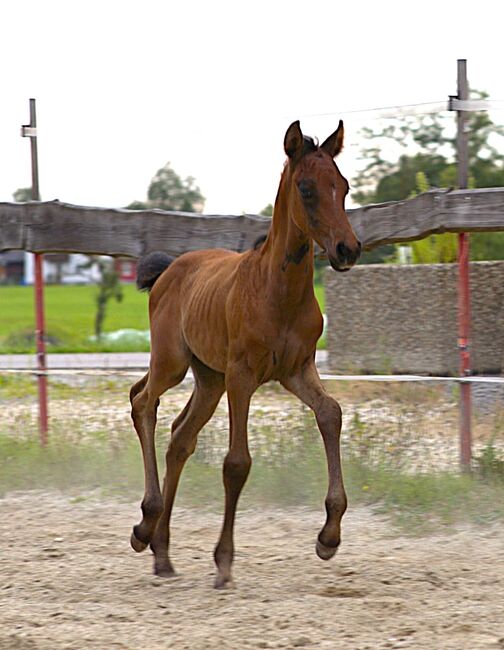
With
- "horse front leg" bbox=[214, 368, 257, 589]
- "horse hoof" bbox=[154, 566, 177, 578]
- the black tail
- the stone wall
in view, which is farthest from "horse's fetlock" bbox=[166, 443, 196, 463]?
the stone wall

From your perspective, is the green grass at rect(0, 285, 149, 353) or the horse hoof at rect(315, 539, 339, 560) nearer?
the horse hoof at rect(315, 539, 339, 560)

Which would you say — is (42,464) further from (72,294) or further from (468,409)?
(72,294)

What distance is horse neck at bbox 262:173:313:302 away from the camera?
15.7 ft

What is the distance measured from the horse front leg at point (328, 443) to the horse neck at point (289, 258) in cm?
36

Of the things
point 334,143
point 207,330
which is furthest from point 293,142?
point 207,330

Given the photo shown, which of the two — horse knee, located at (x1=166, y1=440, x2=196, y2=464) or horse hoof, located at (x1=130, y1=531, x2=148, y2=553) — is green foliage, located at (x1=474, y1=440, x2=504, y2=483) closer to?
horse knee, located at (x1=166, y1=440, x2=196, y2=464)

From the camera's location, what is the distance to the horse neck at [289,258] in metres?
4.79

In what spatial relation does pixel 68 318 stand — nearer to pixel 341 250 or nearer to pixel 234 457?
pixel 234 457

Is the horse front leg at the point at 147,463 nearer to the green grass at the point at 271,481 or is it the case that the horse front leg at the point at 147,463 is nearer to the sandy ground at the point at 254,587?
the sandy ground at the point at 254,587

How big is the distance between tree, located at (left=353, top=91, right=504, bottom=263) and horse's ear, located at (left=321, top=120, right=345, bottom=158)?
3.16 meters

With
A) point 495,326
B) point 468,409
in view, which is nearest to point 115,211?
point 468,409

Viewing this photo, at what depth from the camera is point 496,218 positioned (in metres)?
6.39

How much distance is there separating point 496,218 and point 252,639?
337 centimetres

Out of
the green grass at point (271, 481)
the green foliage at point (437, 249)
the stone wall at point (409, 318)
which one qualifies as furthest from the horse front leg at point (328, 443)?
the green foliage at point (437, 249)
